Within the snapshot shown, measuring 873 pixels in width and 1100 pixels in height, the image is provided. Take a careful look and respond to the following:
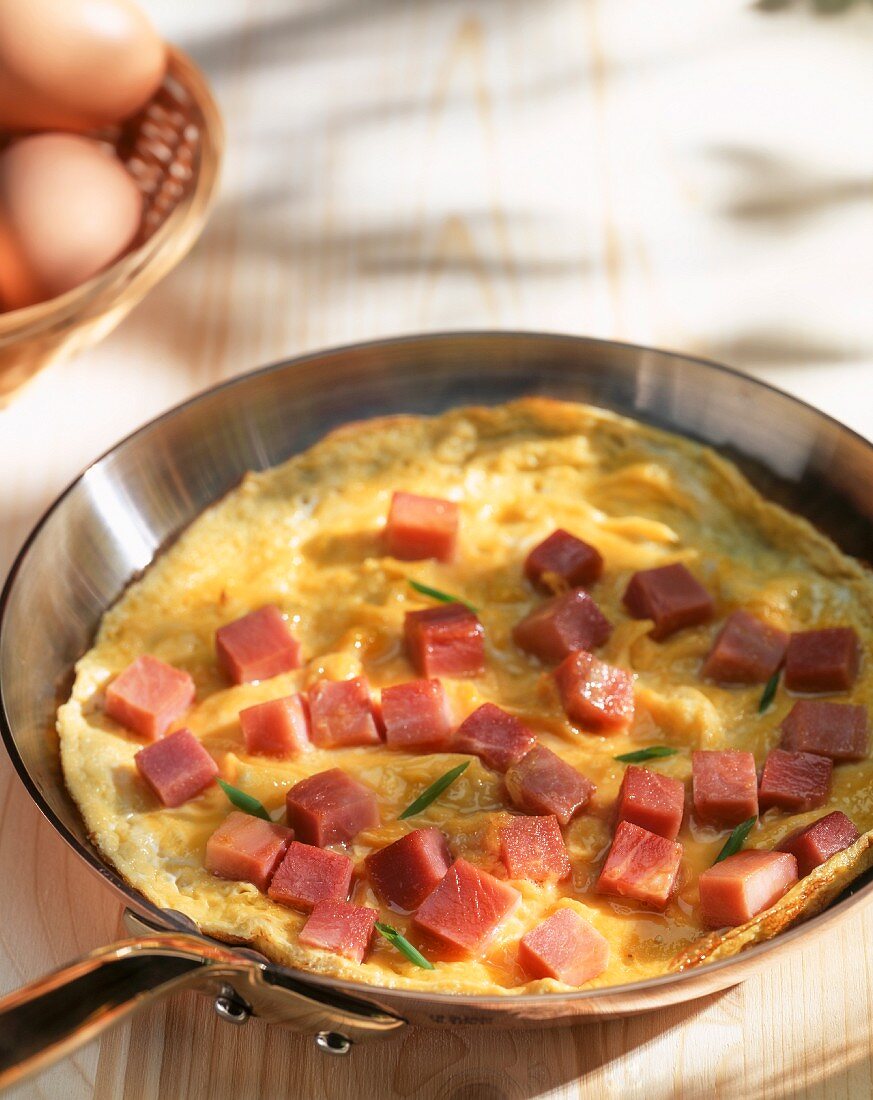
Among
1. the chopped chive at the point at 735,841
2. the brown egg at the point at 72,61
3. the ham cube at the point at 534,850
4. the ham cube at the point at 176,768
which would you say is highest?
the brown egg at the point at 72,61

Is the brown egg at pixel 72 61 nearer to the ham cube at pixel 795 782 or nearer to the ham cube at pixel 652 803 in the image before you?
the ham cube at pixel 652 803

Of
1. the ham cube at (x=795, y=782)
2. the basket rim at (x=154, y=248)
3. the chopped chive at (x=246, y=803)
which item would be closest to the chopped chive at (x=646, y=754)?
the ham cube at (x=795, y=782)

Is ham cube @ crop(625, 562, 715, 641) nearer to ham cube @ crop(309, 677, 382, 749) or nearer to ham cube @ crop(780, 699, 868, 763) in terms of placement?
ham cube @ crop(780, 699, 868, 763)

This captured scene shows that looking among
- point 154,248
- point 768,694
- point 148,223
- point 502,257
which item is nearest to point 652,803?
point 768,694

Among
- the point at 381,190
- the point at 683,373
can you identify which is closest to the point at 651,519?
the point at 683,373

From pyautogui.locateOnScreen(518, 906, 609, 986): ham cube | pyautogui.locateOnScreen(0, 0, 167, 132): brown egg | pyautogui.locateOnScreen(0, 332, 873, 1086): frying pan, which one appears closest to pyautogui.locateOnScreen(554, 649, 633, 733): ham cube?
pyautogui.locateOnScreen(518, 906, 609, 986): ham cube

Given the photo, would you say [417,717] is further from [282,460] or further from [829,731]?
[282,460]

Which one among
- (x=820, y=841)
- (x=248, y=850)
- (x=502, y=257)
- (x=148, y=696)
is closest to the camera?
(x=820, y=841)
